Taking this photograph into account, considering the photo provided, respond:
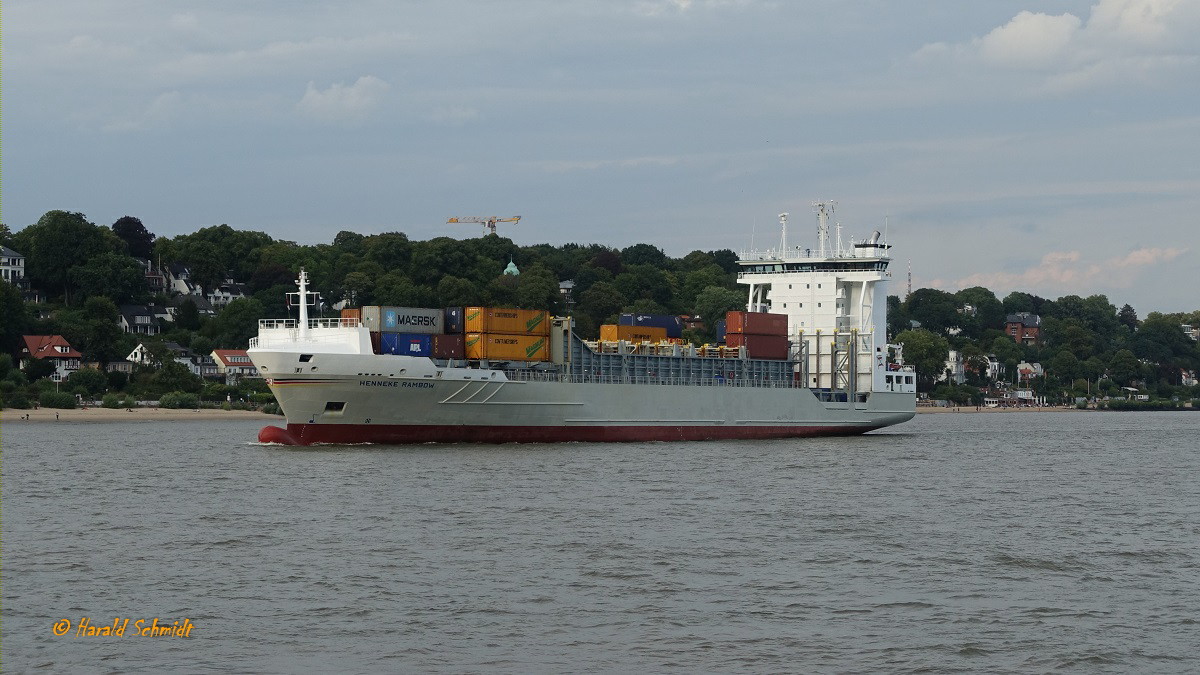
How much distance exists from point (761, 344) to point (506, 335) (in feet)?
56.8

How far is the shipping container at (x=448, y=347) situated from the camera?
1976 inches

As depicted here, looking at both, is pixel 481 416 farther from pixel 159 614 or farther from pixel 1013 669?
pixel 1013 669

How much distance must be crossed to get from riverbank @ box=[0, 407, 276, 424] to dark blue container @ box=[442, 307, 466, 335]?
44.8 metres

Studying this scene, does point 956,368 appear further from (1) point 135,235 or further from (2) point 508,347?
(2) point 508,347

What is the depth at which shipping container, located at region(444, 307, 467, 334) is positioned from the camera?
169 ft

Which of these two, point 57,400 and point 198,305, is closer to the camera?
point 57,400

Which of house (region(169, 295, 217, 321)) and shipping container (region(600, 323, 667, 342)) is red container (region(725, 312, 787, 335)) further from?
house (region(169, 295, 217, 321))


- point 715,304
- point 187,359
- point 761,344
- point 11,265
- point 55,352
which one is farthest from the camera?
point 715,304

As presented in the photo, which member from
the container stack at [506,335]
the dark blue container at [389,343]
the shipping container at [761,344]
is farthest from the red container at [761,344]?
the dark blue container at [389,343]

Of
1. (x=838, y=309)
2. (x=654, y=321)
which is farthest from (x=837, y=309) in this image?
(x=654, y=321)

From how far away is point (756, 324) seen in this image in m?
64.2

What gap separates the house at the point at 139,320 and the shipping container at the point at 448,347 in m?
86.2

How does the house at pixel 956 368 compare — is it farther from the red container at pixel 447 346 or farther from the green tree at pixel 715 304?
the red container at pixel 447 346

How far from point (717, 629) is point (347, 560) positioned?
8582 mm
